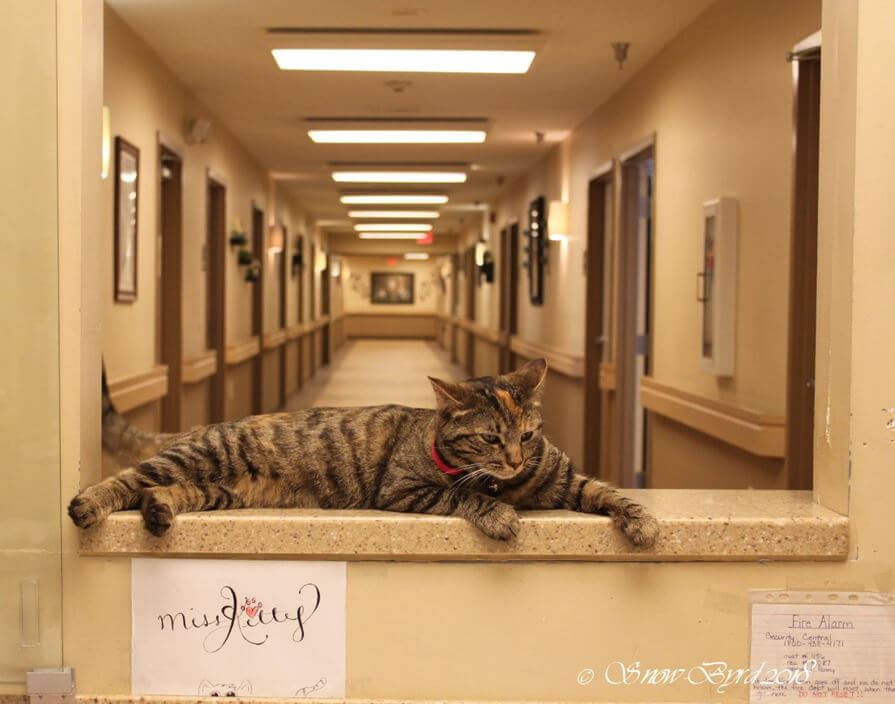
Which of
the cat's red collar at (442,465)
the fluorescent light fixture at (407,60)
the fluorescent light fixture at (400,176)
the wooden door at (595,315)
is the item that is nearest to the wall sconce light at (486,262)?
the fluorescent light fixture at (400,176)

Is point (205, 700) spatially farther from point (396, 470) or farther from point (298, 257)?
point (298, 257)

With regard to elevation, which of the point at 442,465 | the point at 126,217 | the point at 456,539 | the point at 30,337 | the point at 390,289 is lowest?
the point at 456,539

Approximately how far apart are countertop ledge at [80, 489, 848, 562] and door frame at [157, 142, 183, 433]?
5.37 meters

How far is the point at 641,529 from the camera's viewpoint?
6.20 feet

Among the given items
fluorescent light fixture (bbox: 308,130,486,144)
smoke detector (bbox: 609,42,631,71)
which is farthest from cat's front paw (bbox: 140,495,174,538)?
fluorescent light fixture (bbox: 308,130,486,144)

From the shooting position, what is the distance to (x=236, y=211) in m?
10.1

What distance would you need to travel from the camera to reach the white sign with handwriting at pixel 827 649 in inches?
76.2

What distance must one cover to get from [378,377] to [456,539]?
15089mm

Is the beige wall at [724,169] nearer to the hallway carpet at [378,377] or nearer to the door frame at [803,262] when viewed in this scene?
the door frame at [803,262]

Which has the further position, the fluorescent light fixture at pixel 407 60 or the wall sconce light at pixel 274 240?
→ the wall sconce light at pixel 274 240

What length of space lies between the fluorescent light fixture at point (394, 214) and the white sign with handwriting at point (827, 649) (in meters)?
15.2

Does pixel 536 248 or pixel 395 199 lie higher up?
pixel 395 199
